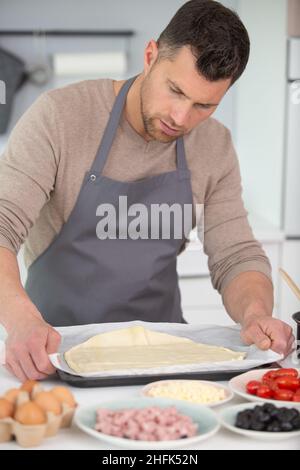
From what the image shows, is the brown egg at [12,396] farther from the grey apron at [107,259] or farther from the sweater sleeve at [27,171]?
the grey apron at [107,259]

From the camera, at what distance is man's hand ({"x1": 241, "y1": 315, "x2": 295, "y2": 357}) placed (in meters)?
1.51

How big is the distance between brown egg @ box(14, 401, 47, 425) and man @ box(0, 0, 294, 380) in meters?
0.46

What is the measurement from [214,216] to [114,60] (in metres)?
1.40

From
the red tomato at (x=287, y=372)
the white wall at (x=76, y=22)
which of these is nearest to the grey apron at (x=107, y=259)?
the red tomato at (x=287, y=372)

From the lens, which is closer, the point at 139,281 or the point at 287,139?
the point at 139,281

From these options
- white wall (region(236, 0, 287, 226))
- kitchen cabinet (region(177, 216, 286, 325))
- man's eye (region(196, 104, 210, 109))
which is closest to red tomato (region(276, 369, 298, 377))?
man's eye (region(196, 104, 210, 109))

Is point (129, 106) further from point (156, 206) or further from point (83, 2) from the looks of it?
point (83, 2)

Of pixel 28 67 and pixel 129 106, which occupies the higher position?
pixel 28 67

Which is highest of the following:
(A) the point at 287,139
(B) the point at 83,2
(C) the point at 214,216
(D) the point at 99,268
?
(B) the point at 83,2

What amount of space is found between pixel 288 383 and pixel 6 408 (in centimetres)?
49

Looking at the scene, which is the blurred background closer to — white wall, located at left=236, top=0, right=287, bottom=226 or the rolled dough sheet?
white wall, located at left=236, top=0, right=287, bottom=226

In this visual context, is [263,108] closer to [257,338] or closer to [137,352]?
[257,338]

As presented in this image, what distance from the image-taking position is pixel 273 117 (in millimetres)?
3088

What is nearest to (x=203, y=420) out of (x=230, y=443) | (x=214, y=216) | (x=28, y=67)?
(x=230, y=443)
